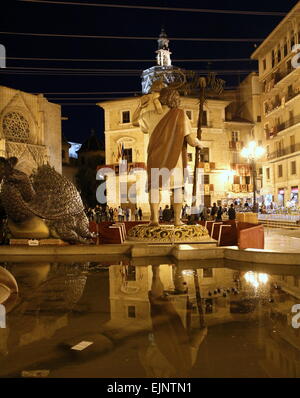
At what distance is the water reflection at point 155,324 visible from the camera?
3143 millimetres

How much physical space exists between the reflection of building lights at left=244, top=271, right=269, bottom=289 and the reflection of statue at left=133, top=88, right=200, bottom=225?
3689 mm

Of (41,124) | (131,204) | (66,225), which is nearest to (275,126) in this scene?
(131,204)

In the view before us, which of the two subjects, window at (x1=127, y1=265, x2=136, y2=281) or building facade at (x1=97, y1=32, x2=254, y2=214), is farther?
building facade at (x1=97, y1=32, x2=254, y2=214)

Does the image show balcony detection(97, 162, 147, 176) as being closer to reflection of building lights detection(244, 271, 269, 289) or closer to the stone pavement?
the stone pavement

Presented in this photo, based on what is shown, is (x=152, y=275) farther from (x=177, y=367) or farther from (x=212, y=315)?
(x=177, y=367)

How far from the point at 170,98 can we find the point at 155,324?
24.7 feet

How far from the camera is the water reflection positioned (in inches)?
124

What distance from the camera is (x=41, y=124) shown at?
136 ft

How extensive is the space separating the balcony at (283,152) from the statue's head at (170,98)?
1247 inches

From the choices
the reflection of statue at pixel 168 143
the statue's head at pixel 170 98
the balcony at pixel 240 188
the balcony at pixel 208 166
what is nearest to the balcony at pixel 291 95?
the balcony at pixel 208 166

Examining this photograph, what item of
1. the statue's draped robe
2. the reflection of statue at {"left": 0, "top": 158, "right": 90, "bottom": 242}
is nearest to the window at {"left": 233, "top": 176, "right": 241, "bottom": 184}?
the statue's draped robe

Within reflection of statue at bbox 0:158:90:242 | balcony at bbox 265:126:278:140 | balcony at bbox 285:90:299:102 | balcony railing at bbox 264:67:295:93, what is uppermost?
balcony railing at bbox 264:67:295:93

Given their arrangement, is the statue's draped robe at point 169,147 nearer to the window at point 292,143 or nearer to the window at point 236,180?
the window at point 292,143

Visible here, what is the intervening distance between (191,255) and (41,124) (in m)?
36.4
